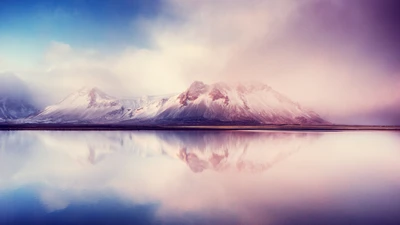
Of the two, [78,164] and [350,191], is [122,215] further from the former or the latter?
[78,164]

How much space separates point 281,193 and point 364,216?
14.7ft

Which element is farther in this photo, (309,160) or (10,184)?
(309,160)

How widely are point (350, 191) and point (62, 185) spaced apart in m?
15.0

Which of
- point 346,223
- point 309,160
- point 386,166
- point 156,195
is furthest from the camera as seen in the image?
point 309,160

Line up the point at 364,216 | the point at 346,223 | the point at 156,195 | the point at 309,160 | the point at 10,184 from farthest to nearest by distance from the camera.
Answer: the point at 309,160 < the point at 10,184 < the point at 156,195 < the point at 364,216 < the point at 346,223

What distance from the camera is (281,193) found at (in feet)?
53.9

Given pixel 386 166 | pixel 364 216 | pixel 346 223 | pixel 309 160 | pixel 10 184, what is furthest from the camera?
pixel 309 160

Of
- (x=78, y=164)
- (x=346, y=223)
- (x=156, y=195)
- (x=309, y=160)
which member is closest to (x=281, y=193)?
(x=346, y=223)

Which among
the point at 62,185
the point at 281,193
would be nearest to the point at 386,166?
the point at 281,193

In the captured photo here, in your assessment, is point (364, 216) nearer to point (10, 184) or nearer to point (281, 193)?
point (281, 193)

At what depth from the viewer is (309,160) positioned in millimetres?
29391

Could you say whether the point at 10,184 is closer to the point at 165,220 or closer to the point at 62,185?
the point at 62,185

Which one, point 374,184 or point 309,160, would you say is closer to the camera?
point 374,184

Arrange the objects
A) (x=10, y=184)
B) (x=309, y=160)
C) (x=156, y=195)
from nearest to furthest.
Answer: (x=156, y=195) < (x=10, y=184) < (x=309, y=160)
